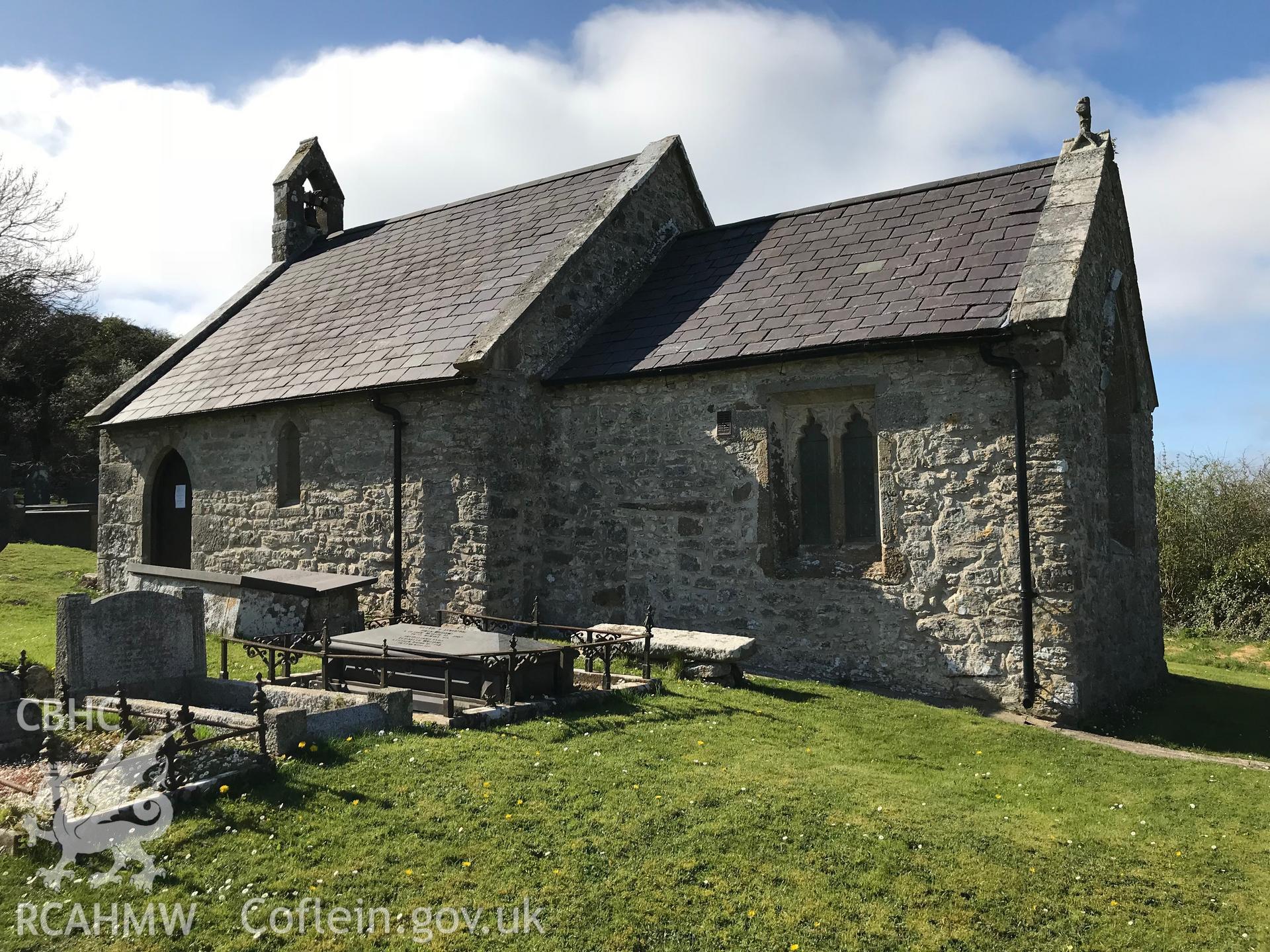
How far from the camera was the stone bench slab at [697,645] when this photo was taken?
10477mm

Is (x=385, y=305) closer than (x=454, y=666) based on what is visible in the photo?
No

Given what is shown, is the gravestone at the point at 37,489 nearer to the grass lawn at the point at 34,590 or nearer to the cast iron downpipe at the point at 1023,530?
the grass lawn at the point at 34,590

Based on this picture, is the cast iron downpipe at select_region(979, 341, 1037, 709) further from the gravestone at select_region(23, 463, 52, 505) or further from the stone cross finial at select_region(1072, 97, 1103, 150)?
the gravestone at select_region(23, 463, 52, 505)

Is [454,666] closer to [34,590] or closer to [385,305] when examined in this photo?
[385,305]

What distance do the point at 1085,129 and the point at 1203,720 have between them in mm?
8117

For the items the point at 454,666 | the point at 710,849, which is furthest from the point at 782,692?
the point at 710,849

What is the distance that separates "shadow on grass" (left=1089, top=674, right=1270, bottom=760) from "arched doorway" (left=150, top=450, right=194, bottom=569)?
1581 centimetres

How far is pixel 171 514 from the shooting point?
17797 millimetres

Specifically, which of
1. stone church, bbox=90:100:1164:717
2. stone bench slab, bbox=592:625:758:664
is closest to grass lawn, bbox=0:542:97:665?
stone church, bbox=90:100:1164:717

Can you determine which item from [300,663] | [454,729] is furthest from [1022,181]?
[300,663]

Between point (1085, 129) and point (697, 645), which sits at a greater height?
point (1085, 129)

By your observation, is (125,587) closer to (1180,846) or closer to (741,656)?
(741,656)

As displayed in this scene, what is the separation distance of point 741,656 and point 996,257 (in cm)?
601

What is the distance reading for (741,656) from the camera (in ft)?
34.4
